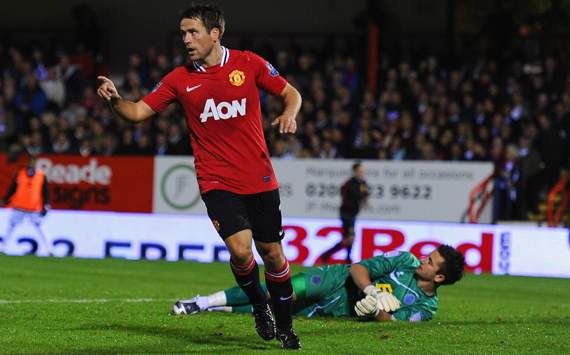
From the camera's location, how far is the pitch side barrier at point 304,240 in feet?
64.2

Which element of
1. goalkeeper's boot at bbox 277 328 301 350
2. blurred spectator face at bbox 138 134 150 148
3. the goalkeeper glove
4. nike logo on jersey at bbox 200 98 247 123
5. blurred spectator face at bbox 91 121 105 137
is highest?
nike logo on jersey at bbox 200 98 247 123

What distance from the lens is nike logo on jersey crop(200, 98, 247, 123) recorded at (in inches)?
336

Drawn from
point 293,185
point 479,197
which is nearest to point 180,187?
point 293,185

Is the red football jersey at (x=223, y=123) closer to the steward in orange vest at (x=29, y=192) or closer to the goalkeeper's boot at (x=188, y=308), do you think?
the goalkeeper's boot at (x=188, y=308)

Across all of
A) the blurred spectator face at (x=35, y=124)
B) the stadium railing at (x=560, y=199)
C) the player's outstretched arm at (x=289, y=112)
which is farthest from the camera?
the blurred spectator face at (x=35, y=124)

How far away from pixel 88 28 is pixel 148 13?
2.43 m

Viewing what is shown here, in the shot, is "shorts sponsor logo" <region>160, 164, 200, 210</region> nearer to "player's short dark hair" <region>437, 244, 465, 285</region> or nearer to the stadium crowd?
the stadium crowd

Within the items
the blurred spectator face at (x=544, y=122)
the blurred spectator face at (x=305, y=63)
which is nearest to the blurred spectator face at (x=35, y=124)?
the blurred spectator face at (x=305, y=63)

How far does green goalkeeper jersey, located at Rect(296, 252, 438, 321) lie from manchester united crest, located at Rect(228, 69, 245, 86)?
2.38 meters

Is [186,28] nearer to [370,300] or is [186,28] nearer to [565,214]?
[370,300]

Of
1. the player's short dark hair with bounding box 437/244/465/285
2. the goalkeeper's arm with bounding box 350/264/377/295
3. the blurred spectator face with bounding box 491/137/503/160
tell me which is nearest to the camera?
the goalkeeper's arm with bounding box 350/264/377/295

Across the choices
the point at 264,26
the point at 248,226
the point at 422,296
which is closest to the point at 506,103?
the point at 264,26

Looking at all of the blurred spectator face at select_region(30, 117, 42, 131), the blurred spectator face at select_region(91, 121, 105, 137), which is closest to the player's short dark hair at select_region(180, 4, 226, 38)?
the blurred spectator face at select_region(91, 121, 105, 137)

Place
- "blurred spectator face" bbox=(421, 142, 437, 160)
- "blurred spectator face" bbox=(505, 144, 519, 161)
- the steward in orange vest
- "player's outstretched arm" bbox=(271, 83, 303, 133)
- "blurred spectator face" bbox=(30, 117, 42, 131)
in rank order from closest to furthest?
"player's outstretched arm" bbox=(271, 83, 303, 133), the steward in orange vest, "blurred spectator face" bbox=(505, 144, 519, 161), "blurred spectator face" bbox=(421, 142, 437, 160), "blurred spectator face" bbox=(30, 117, 42, 131)
